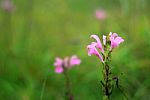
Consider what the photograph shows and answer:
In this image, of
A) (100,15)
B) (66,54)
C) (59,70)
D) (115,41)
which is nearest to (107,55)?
(115,41)

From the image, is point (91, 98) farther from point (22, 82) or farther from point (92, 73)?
point (22, 82)

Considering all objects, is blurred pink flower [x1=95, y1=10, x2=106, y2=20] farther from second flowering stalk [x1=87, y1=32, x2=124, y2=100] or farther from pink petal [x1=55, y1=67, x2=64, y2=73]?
second flowering stalk [x1=87, y1=32, x2=124, y2=100]

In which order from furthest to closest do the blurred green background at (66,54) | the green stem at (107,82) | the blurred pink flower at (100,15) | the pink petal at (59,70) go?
the blurred pink flower at (100,15)
the blurred green background at (66,54)
the pink petal at (59,70)
the green stem at (107,82)

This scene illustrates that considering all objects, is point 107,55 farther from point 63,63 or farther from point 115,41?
point 63,63

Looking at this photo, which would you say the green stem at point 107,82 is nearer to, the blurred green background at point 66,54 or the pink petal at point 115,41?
the pink petal at point 115,41

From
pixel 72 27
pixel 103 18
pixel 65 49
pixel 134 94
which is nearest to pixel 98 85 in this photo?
pixel 134 94

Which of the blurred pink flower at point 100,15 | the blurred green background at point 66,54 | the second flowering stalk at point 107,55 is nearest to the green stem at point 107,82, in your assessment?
the second flowering stalk at point 107,55

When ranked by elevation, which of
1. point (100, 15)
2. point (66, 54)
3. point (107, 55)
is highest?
point (100, 15)

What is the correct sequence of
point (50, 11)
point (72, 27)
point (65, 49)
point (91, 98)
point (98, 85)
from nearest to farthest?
point (91, 98), point (98, 85), point (65, 49), point (72, 27), point (50, 11)
